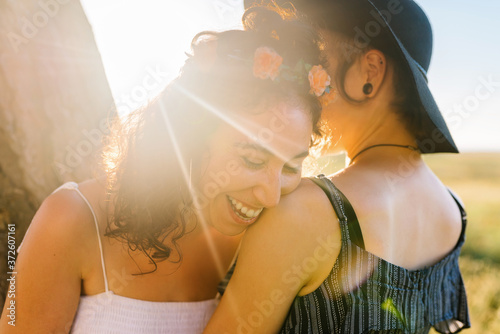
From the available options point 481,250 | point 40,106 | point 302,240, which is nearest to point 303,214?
point 302,240

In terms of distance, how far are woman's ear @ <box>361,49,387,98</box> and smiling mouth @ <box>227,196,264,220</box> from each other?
893mm

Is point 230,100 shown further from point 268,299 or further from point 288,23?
point 268,299

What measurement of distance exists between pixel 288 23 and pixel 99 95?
1.57 meters

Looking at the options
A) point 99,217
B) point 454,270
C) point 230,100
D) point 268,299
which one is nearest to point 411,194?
point 454,270

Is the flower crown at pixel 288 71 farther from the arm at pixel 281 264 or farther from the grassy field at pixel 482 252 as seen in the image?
the grassy field at pixel 482 252

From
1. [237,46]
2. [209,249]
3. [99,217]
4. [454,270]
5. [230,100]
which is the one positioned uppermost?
[237,46]

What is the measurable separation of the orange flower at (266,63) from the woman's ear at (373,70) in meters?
0.48

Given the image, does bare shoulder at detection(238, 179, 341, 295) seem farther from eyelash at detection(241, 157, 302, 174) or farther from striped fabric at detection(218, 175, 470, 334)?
eyelash at detection(241, 157, 302, 174)

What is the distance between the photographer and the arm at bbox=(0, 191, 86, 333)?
1.98 metres

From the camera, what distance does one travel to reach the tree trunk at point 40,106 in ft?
7.92

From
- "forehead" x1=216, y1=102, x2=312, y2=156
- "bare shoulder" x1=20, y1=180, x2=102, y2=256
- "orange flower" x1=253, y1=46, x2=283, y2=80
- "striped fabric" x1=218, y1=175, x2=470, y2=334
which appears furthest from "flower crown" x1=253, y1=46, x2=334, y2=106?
"bare shoulder" x1=20, y1=180, x2=102, y2=256

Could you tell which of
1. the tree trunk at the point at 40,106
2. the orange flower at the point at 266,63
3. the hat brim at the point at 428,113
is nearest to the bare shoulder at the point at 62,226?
the tree trunk at the point at 40,106

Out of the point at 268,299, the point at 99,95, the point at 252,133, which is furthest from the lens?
the point at 99,95

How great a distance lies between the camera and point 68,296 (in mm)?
2023
